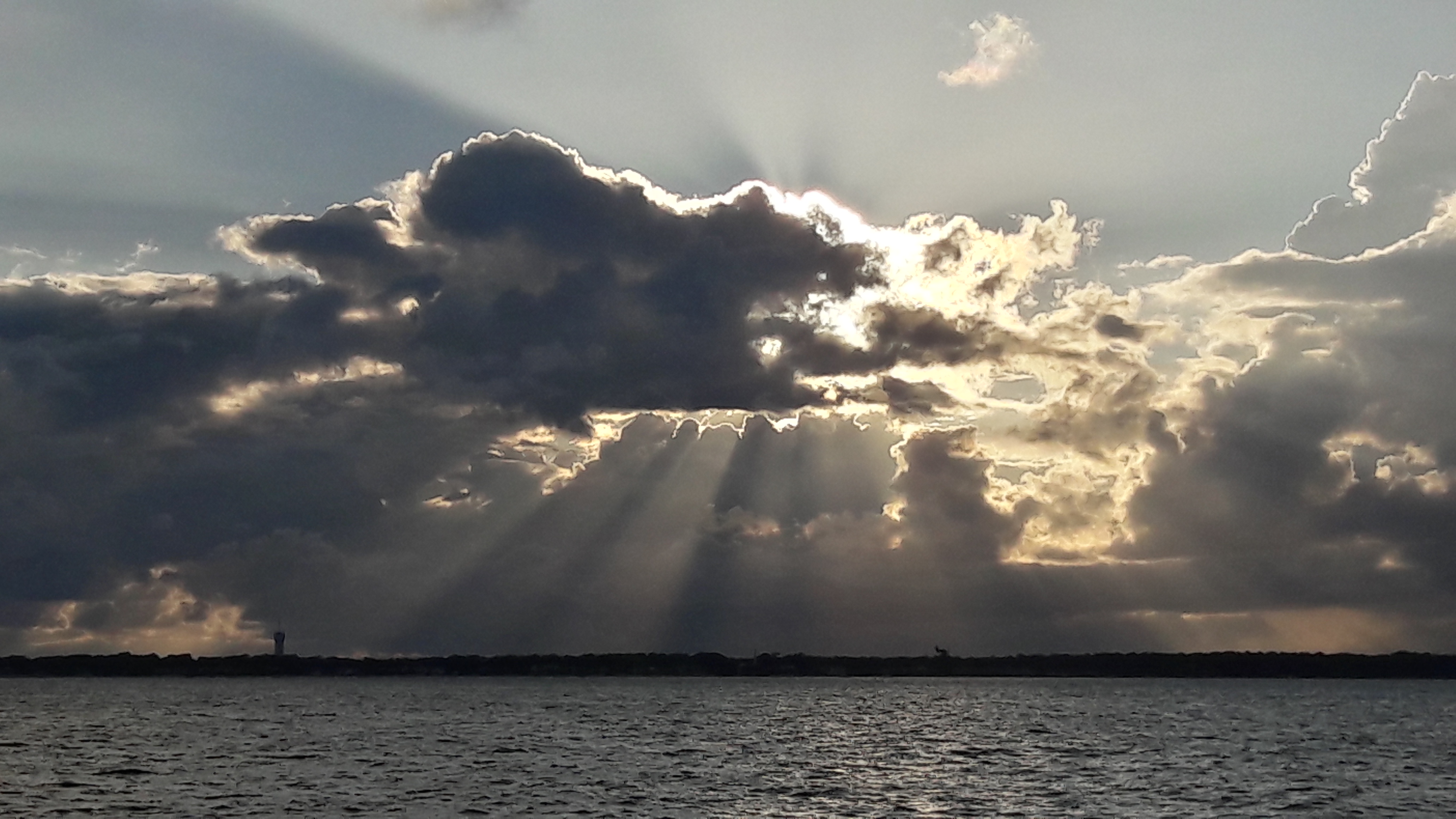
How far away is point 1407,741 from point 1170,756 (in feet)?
149

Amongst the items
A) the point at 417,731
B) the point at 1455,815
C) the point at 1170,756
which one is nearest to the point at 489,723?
the point at 417,731

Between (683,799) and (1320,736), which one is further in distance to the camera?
(1320,736)

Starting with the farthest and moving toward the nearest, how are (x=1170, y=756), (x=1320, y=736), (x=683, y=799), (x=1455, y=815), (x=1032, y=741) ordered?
(x=1320, y=736), (x=1032, y=741), (x=1170, y=756), (x=683, y=799), (x=1455, y=815)

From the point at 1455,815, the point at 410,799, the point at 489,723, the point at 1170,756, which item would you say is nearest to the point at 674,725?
the point at 489,723

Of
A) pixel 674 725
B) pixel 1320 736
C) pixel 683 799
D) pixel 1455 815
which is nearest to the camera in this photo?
pixel 1455 815

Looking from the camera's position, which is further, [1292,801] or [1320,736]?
[1320,736]

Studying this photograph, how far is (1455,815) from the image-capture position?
83938 millimetres

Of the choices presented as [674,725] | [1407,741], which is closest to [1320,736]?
[1407,741]

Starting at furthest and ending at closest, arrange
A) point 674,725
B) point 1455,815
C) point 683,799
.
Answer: point 674,725 → point 683,799 → point 1455,815

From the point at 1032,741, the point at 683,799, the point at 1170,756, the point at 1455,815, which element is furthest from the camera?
the point at 1032,741

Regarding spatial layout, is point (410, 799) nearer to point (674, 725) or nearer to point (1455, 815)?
point (1455, 815)

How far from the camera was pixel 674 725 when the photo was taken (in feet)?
604

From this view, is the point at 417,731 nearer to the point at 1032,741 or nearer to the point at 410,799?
the point at 1032,741

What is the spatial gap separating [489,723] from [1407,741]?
113m
